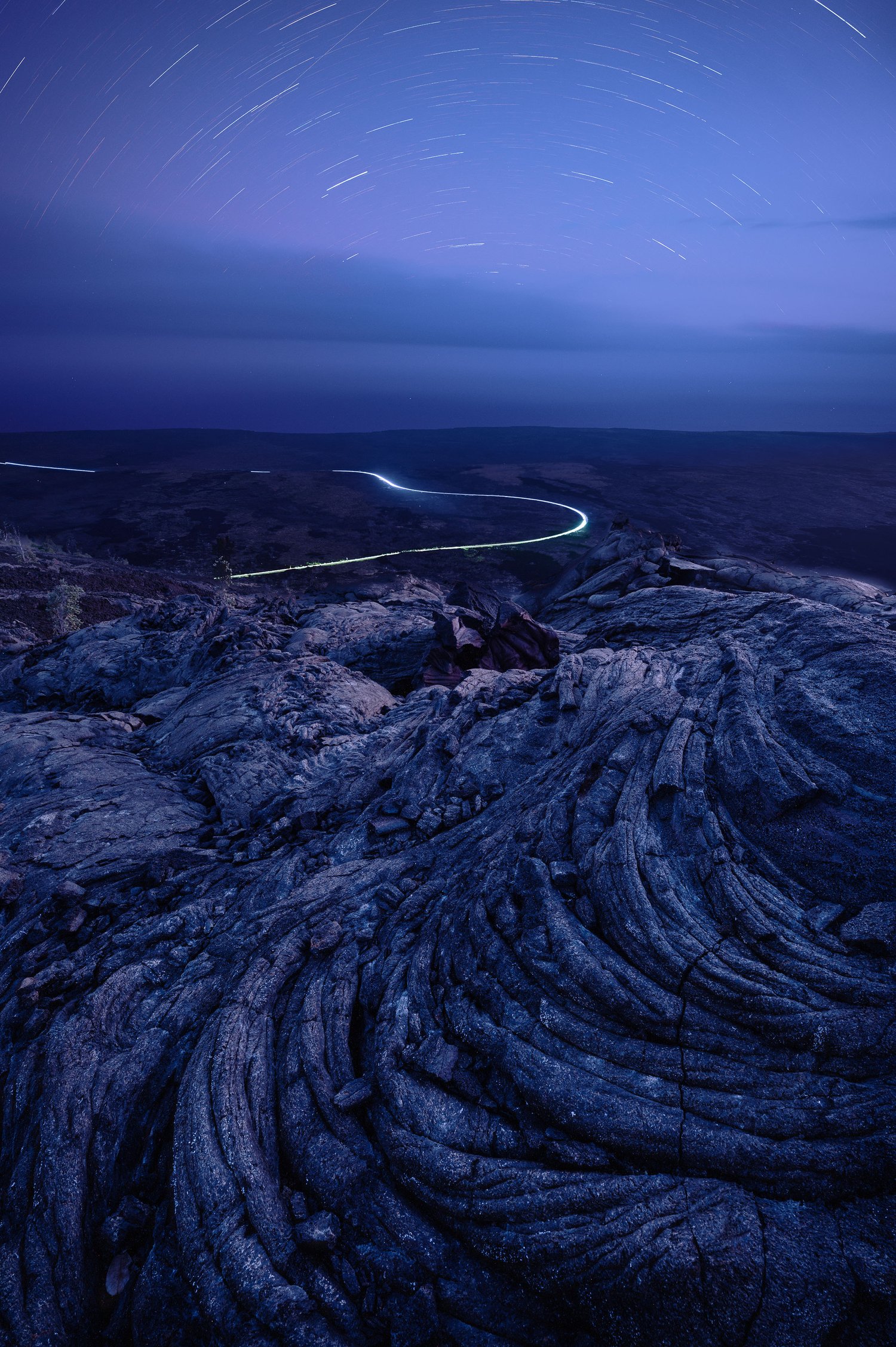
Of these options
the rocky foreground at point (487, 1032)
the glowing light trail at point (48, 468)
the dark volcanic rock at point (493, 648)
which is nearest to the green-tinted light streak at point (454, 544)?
the dark volcanic rock at point (493, 648)

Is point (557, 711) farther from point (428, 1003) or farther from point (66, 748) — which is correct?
point (66, 748)

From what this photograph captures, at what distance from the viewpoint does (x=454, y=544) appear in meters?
81.9

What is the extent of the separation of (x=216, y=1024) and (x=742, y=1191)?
623cm

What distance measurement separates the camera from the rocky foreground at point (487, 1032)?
556 cm

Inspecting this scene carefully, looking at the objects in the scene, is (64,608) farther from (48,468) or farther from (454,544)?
(48,468)

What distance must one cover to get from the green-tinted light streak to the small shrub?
78.5 ft

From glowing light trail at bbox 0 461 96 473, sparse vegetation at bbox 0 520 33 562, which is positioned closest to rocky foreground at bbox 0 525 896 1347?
sparse vegetation at bbox 0 520 33 562

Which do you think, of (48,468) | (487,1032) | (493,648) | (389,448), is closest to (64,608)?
(493,648)

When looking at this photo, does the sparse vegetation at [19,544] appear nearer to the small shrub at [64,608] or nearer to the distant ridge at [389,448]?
the small shrub at [64,608]

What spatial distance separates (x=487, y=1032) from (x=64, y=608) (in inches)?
1483

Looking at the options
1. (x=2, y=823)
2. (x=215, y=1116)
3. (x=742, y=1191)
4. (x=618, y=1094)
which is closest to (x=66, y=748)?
(x=2, y=823)

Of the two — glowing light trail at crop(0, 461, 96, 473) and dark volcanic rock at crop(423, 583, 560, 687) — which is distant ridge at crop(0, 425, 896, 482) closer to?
glowing light trail at crop(0, 461, 96, 473)

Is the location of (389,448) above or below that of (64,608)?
above

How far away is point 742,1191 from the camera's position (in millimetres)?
5562
